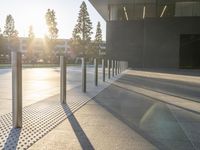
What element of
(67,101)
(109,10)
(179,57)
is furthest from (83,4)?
(67,101)

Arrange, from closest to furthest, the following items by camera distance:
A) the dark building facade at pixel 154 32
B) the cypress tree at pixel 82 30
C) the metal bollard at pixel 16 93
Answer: the metal bollard at pixel 16 93, the dark building facade at pixel 154 32, the cypress tree at pixel 82 30

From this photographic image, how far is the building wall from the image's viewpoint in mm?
33375

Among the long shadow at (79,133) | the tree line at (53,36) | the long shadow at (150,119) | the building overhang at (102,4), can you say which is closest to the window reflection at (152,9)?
the building overhang at (102,4)

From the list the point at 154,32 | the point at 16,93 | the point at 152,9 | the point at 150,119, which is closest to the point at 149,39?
the point at 154,32

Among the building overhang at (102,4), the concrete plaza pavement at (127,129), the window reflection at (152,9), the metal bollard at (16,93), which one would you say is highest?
the building overhang at (102,4)

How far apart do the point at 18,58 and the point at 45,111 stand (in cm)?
189

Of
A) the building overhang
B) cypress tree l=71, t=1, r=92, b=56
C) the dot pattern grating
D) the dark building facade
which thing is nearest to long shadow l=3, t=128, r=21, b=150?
the dot pattern grating

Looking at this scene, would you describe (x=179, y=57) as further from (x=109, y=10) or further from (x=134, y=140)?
(x=134, y=140)

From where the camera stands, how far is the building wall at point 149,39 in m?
33.4

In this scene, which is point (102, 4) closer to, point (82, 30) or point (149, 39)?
point (149, 39)

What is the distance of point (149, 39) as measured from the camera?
34.3 meters

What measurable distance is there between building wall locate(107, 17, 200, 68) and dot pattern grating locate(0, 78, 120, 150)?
27198 millimetres

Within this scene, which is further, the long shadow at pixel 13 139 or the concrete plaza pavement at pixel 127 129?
the concrete plaza pavement at pixel 127 129

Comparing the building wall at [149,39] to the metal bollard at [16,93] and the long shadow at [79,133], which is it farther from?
the metal bollard at [16,93]
